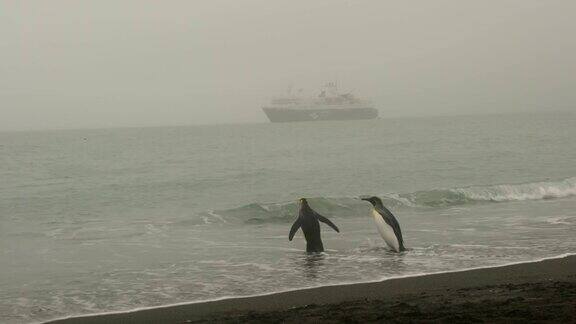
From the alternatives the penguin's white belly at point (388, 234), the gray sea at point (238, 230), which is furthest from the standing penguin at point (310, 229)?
the penguin's white belly at point (388, 234)

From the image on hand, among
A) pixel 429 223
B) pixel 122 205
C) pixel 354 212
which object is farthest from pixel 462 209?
pixel 122 205

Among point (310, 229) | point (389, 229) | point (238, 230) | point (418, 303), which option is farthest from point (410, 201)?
point (418, 303)

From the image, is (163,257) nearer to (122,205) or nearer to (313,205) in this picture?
(313,205)

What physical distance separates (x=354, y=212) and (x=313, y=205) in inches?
65.0

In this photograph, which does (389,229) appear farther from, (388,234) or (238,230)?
(238,230)

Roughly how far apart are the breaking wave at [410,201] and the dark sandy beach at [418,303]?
941cm

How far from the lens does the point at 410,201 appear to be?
20.9 meters

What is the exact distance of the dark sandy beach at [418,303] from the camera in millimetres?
5695

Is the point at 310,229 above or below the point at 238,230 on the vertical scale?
above

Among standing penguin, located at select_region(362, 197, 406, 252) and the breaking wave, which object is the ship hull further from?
standing penguin, located at select_region(362, 197, 406, 252)

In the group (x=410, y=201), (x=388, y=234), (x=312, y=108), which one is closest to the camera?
(x=388, y=234)

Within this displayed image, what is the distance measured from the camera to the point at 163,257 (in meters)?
11.2

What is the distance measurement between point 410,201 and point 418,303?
1459 cm

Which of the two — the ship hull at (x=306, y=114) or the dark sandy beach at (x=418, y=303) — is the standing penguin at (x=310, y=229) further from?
the ship hull at (x=306, y=114)
